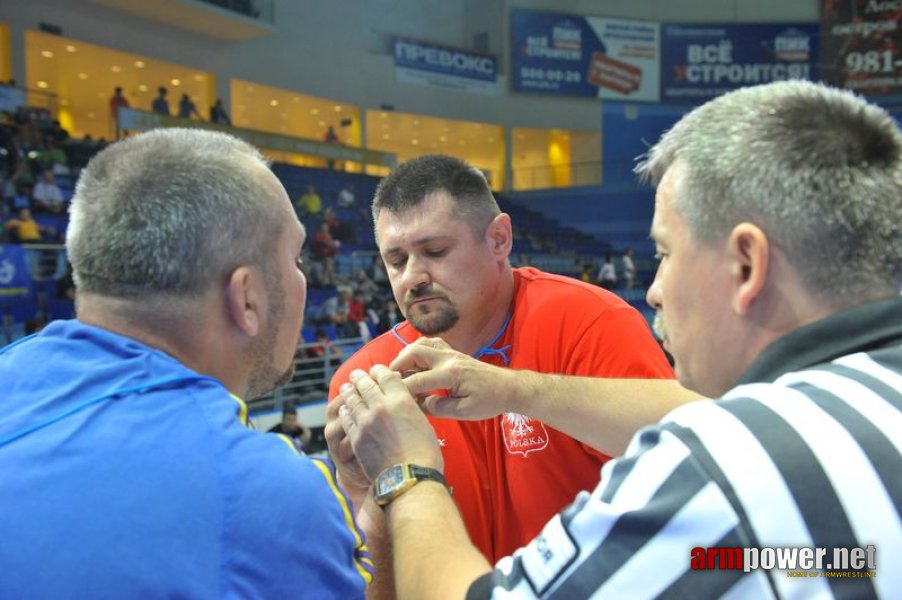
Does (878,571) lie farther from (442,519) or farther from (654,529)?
(442,519)

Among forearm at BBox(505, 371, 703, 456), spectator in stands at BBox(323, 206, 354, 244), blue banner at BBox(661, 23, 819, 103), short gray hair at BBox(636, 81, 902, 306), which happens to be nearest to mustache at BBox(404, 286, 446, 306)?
forearm at BBox(505, 371, 703, 456)

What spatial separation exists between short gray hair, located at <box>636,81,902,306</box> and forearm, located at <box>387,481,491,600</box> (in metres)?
0.65

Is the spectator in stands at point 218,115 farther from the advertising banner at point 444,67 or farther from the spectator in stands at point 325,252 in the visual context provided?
the advertising banner at point 444,67

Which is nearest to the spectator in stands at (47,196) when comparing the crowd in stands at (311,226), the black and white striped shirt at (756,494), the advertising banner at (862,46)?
the crowd in stands at (311,226)

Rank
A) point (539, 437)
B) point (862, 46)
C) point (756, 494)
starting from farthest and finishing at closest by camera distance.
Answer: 1. point (862, 46)
2. point (539, 437)
3. point (756, 494)

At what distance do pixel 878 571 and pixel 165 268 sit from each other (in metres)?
1.12

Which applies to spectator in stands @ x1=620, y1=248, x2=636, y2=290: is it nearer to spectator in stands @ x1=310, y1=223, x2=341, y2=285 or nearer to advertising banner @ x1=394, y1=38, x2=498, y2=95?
spectator in stands @ x1=310, y1=223, x2=341, y2=285

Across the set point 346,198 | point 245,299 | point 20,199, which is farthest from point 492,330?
point 346,198

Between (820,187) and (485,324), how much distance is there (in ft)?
4.80

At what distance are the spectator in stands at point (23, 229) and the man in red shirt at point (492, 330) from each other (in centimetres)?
800

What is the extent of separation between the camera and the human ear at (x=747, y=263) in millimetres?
1039

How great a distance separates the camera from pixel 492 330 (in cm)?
239

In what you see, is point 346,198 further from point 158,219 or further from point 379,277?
point 158,219

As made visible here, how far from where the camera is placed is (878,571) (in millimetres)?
777
